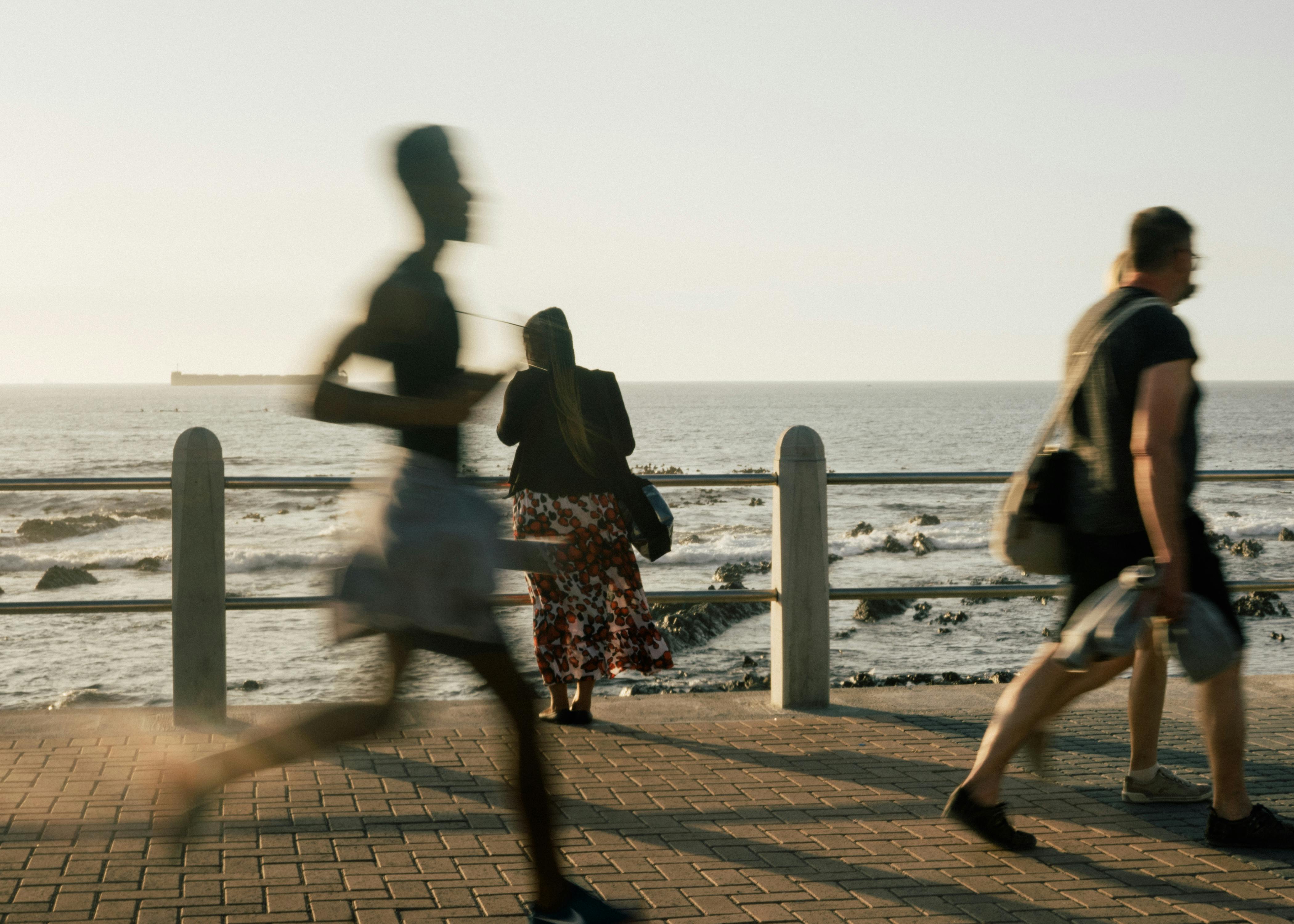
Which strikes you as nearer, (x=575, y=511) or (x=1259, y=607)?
(x=575, y=511)

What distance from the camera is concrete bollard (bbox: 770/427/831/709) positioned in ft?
19.1

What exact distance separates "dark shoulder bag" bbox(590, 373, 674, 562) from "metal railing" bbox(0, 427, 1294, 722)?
19cm

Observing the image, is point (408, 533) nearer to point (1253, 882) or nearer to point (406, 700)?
point (406, 700)

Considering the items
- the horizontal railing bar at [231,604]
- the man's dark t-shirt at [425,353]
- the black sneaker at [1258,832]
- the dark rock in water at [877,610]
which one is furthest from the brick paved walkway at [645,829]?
the dark rock in water at [877,610]

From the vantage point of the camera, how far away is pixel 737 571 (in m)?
22.6

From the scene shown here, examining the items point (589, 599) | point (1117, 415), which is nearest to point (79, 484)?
point (589, 599)

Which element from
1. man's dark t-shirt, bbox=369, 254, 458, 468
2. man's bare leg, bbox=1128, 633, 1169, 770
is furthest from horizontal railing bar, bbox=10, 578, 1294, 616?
man's dark t-shirt, bbox=369, 254, 458, 468

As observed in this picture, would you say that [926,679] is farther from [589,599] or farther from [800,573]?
[589,599]

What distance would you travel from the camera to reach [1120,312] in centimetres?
366

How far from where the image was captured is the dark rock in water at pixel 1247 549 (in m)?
24.8

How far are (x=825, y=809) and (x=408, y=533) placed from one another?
2.19 meters

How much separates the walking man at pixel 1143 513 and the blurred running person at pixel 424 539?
151cm

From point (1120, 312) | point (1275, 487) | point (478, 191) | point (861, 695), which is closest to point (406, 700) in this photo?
point (478, 191)

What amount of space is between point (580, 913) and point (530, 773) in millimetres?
379
